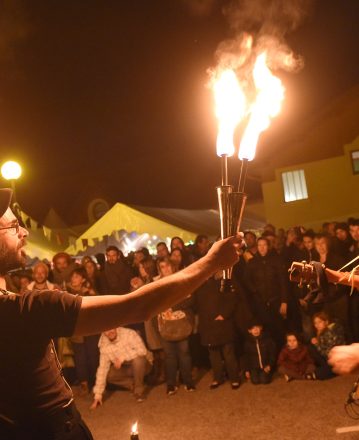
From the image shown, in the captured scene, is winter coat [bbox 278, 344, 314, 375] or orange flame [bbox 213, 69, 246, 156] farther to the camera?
winter coat [bbox 278, 344, 314, 375]

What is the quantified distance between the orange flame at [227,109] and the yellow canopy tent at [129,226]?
9985 millimetres

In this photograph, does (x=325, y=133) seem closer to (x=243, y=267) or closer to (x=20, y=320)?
(x=243, y=267)

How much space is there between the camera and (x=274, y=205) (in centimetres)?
2097

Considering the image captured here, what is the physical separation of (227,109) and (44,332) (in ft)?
5.10

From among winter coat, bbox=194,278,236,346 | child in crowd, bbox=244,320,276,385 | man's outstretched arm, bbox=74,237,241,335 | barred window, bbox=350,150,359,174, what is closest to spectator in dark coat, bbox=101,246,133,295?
winter coat, bbox=194,278,236,346

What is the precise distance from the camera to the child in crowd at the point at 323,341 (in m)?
6.81

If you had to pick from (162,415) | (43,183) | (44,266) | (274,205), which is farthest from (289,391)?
(43,183)

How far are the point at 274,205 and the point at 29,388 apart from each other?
19.6m

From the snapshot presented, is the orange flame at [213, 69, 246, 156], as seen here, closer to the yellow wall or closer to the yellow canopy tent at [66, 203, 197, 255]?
the yellow canopy tent at [66, 203, 197, 255]

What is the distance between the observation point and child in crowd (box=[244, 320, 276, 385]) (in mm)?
7094

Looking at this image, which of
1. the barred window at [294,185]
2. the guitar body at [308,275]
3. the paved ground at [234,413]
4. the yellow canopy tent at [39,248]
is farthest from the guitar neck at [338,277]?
the barred window at [294,185]

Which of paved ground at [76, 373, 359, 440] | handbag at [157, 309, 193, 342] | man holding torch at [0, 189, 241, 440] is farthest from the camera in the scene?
handbag at [157, 309, 193, 342]

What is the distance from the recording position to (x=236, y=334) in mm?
7676

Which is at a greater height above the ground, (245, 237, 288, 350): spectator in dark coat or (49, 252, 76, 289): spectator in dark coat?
(49, 252, 76, 289): spectator in dark coat
